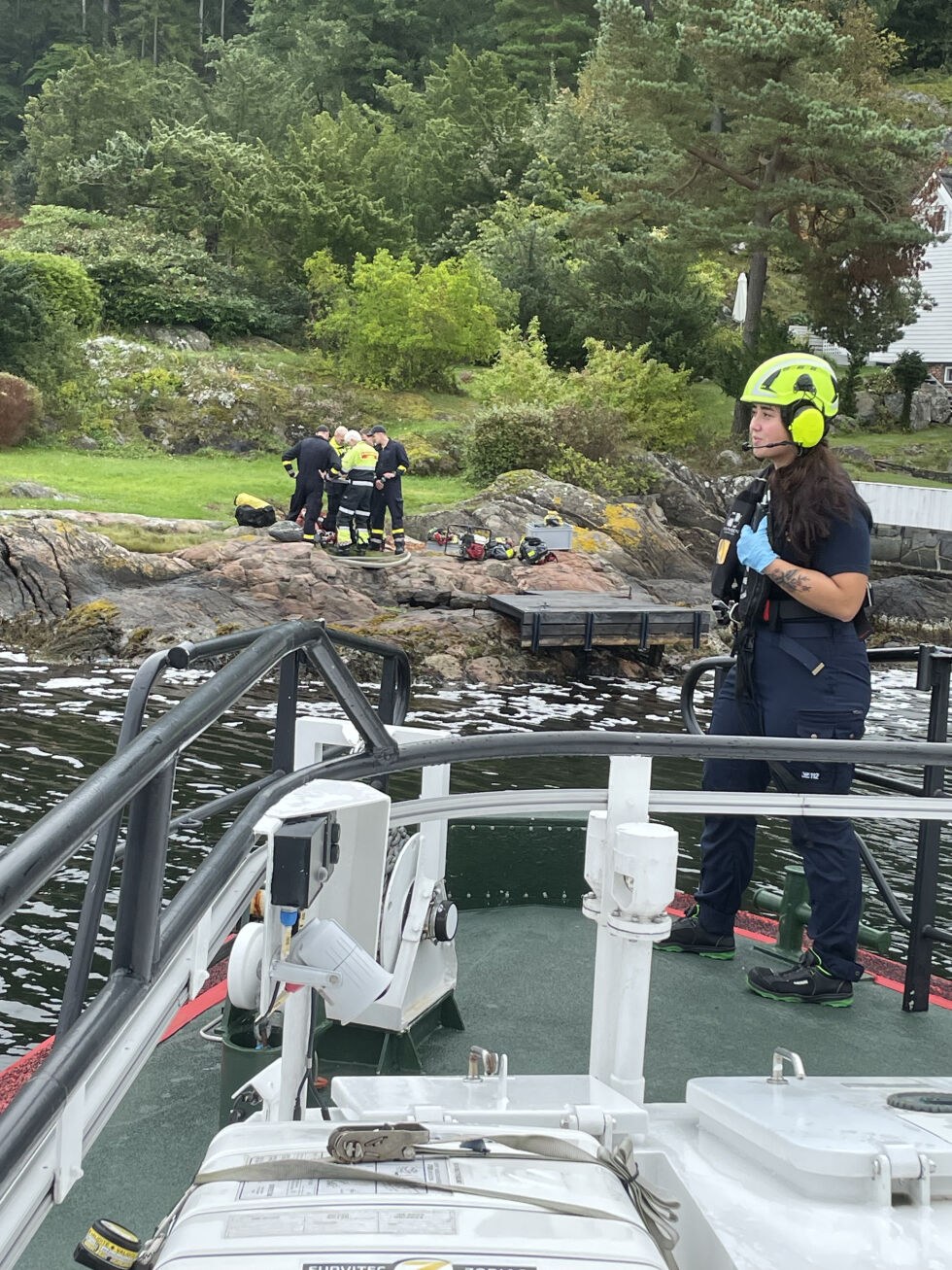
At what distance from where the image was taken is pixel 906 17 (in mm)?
53094

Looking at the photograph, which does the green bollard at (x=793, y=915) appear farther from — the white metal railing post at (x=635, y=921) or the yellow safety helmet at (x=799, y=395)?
the white metal railing post at (x=635, y=921)

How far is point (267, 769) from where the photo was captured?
12.2 metres

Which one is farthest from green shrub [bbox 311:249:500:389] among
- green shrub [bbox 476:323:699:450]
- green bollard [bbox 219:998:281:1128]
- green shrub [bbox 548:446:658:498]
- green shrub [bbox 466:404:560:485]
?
green bollard [bbox 219:998:281:1128]

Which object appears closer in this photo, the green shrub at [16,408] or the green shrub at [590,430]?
the green shrub at [16,408]

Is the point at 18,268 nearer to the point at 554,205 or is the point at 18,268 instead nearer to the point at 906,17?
the point at 554,205

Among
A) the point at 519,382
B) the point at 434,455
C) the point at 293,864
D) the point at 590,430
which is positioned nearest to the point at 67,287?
the point at 434,455

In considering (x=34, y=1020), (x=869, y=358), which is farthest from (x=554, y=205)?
(x=34, y=1020)

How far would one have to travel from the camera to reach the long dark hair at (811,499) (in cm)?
343

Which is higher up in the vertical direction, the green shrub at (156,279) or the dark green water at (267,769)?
the green shrub at (156,279)

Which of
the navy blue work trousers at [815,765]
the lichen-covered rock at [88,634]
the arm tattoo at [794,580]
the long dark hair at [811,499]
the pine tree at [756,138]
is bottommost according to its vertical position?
the lichen-covered rock at [88,634]

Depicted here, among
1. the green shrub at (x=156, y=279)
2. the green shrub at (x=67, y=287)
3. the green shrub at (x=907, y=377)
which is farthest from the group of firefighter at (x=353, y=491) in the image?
the green shrub at (x=907, y=377)

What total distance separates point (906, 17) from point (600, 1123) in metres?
60.0

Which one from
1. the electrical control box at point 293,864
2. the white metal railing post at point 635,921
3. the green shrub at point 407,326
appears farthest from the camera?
the green shrub at point 407,326

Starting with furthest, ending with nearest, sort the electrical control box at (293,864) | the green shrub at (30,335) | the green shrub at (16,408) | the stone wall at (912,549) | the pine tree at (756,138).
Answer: the pine tree at (756,138) → the green shrub at (30,335) → the stone wall at (912,549) → the green shrub at (16,408) → the electrical control box at (293,864)
